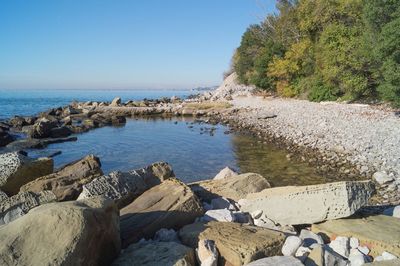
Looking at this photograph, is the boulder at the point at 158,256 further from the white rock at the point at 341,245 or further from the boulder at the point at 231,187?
the boulder at the point at 231,187

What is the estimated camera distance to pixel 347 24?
32.1 meters

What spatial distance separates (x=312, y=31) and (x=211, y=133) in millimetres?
19146

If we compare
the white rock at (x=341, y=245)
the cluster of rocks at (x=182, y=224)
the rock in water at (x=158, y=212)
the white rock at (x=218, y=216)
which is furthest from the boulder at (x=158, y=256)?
the white rock at (x=341, y=245)

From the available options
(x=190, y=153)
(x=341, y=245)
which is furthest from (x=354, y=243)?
(x=190, y=153)

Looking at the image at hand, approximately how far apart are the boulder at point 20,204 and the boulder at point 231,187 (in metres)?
3.15

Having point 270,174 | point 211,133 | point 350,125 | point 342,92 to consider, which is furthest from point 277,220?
point 342,92

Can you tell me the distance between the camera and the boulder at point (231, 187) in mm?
8195

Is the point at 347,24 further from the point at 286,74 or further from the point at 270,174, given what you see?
the point at 270,174

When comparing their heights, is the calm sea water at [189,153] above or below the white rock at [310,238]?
below

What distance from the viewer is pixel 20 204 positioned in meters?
6.11

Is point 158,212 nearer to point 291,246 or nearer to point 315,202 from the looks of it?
point 291,246

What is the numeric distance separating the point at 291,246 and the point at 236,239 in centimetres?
75

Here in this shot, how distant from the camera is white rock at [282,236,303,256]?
5129 mm

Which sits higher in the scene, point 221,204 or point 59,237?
point 59,237
